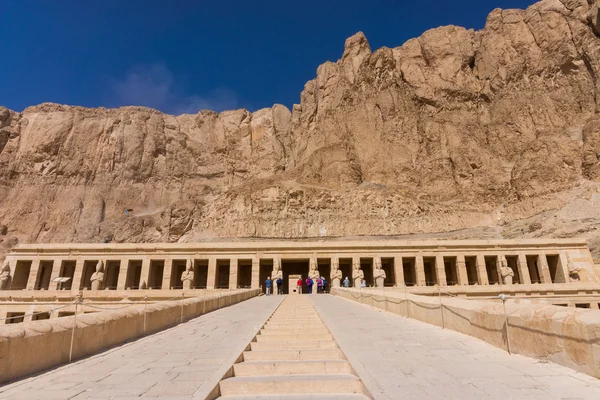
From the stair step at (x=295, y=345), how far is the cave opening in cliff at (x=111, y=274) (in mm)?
30252

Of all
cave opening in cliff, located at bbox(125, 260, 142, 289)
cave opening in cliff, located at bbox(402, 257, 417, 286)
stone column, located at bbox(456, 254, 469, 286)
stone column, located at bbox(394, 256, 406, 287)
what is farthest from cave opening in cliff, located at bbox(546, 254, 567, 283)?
cave opening in cliff, located at bbox(125, 260, 142, 289)

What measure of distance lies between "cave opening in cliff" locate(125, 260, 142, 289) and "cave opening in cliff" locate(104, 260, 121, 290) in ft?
3.38

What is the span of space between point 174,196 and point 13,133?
31.6 m

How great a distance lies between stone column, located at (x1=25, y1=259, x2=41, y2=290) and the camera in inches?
1183

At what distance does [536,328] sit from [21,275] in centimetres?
3819

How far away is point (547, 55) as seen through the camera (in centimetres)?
5803

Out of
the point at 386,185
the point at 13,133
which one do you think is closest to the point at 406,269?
the point at 386,185

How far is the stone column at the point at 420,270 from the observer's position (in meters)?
30.6

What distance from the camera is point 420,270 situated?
1226 inches

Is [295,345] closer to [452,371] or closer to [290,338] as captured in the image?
[290,338]

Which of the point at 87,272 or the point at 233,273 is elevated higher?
the point at 87,272

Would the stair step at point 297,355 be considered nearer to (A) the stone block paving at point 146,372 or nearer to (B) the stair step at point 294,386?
(A) the stone block paving at point 146,372

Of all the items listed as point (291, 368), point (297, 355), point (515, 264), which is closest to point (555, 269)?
point (515, 264)

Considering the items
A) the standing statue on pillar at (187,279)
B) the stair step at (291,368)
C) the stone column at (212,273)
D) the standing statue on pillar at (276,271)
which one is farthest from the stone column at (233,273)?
the stair step at (291,368)
